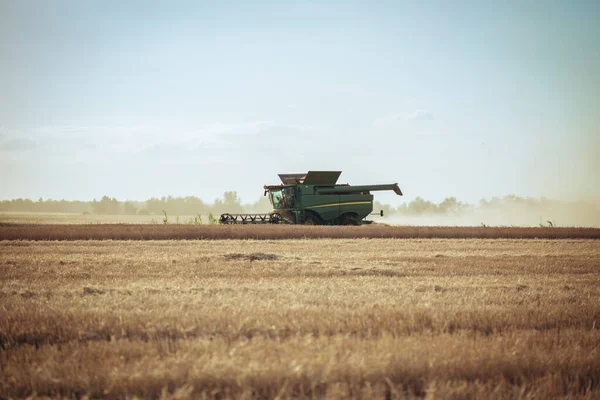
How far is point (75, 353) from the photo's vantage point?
522 centimetres

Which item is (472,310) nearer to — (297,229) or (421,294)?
(421,294)

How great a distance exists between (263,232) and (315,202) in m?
7.01

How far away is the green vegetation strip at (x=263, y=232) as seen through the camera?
2320 centimetres

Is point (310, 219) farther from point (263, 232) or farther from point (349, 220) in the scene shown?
point (263, 232)

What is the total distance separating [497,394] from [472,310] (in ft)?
9.81

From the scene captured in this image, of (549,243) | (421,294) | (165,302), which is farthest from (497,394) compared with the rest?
(549,243)

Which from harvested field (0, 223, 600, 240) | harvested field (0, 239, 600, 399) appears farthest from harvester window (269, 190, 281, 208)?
harvested field (0, 239, 600, 399)

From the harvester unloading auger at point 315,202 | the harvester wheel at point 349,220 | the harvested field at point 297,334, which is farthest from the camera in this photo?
the harvester wheel at point 349,220

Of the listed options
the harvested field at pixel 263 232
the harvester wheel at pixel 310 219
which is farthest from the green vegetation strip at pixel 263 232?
the harvester wheel at pixel 310 219

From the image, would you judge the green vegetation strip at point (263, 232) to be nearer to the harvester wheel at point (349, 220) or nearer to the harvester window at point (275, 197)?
the harvester wheel at point (349, 220)

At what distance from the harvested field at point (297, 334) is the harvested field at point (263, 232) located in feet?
37.8

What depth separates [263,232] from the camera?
81.2ft

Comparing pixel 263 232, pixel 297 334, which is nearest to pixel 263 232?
pixel 263 232

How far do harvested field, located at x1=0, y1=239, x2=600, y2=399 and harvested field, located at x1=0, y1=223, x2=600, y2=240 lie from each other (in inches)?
454
